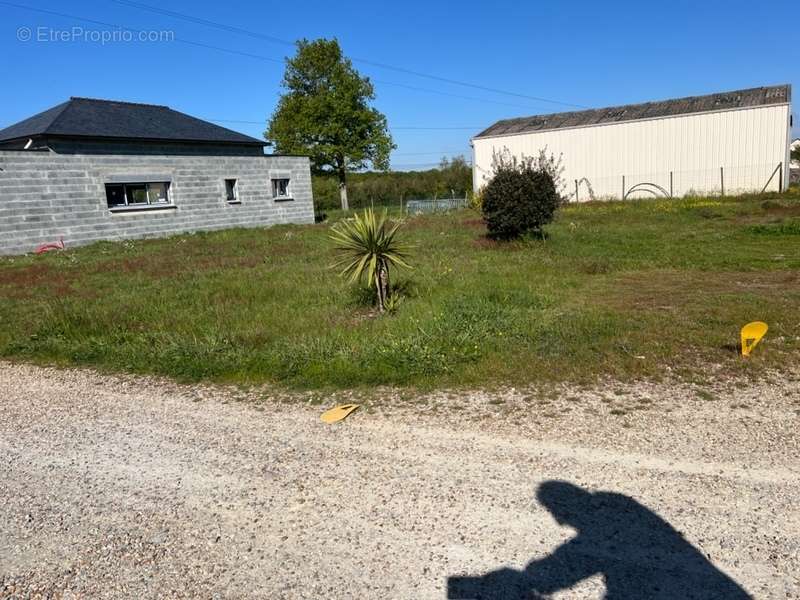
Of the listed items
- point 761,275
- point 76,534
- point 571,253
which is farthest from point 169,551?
point 571,253

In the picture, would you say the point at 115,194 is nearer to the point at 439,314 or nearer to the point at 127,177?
the point at 127,177

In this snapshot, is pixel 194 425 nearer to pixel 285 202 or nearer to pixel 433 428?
pixel 433 428

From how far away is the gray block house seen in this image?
1831 cm

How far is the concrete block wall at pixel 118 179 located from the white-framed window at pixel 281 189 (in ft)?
0.64

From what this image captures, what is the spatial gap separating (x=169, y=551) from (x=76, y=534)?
0.65m

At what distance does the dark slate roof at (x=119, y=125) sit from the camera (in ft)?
63.8

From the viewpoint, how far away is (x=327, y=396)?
17.9 ft

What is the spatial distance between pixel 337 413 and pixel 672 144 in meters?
29.5

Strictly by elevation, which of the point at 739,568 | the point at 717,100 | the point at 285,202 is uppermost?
the point at 717,100

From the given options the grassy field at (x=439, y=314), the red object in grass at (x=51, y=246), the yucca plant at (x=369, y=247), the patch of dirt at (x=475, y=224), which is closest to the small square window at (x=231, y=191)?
the red object in grass at (x=51, y=246)

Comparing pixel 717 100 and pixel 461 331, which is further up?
pixel 717 100

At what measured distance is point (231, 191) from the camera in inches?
996

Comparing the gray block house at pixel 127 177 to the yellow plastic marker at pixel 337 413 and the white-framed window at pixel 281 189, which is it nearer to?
the white-framed window at pixel 281 189

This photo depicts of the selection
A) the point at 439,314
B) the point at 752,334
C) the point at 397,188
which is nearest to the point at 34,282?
the point at 439,314
